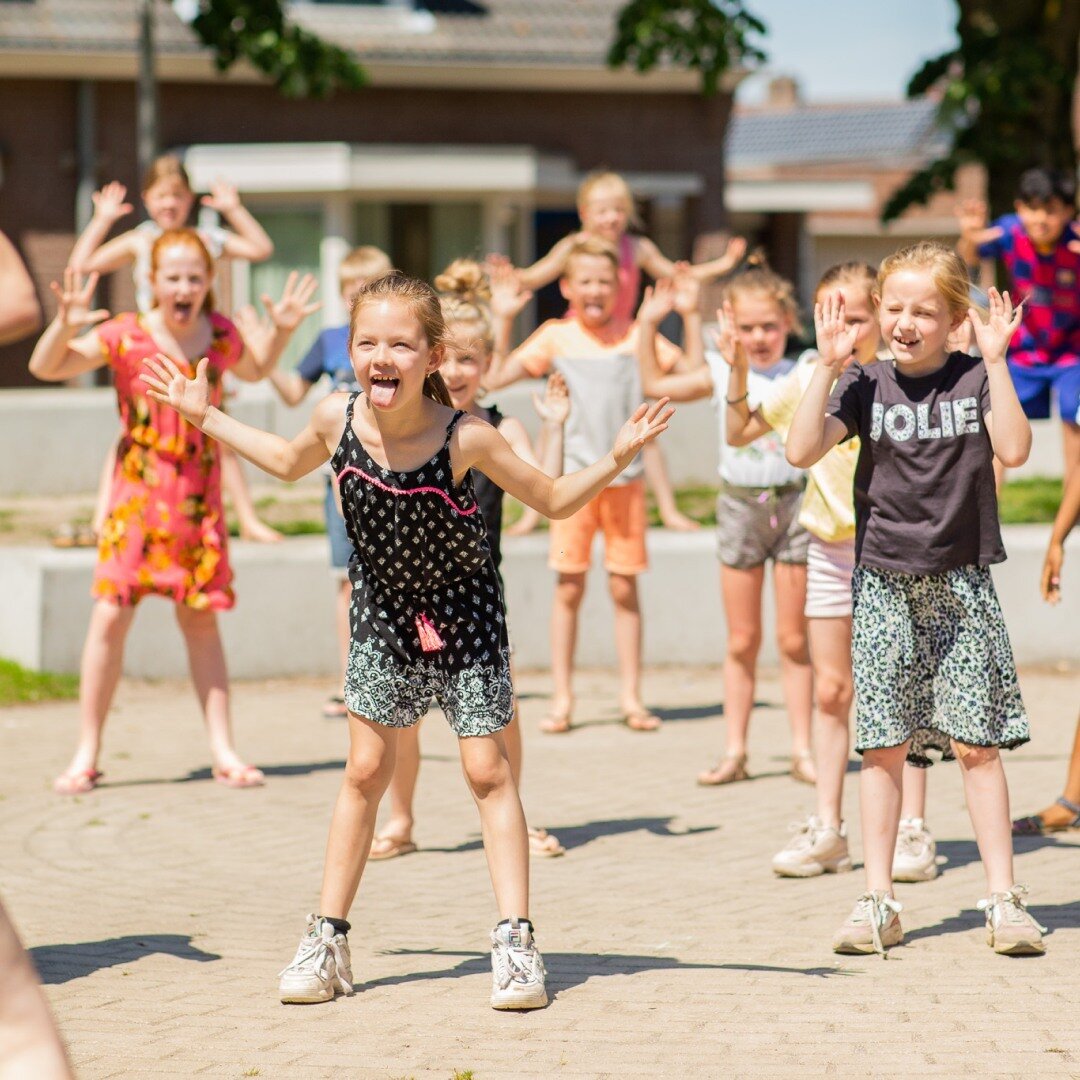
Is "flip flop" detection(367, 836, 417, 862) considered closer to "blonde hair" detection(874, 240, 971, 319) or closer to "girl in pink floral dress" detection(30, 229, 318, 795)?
"girl in pink floral dress" detection(30, 229, 318, 795)

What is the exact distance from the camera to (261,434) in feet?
16.6

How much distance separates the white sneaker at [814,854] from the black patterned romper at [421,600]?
1500 mm

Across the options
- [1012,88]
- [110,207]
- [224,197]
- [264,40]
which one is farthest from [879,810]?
[1012,88]

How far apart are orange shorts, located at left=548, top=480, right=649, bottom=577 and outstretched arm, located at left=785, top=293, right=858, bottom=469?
3.25 metres

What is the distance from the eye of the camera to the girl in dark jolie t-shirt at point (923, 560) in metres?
5.29

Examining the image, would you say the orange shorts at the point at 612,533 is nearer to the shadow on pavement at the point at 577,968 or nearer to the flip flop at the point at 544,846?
the flip flop at the point at 544,846

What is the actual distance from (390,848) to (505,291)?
2.65 m

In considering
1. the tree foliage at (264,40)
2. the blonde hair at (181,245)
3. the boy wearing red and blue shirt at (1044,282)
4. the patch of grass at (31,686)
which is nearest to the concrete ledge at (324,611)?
the patch of grass at (31,686)

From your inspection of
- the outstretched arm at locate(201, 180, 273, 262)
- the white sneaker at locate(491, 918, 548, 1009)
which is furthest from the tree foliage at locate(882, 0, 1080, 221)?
the white sneaker at locate(491, 918, 548, 1009)

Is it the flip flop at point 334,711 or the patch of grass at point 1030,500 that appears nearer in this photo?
the flip flop at point 334,711

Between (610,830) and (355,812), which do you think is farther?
(610,830)

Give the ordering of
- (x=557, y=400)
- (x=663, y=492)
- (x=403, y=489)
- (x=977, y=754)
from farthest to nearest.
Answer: (x=663, y=492) < (x=557, y=400) < (x=977, y=754) < (x=403, y=489)

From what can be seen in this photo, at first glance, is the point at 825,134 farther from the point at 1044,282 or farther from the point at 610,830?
the point at 610,830

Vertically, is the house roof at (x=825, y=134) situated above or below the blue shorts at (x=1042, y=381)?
above
